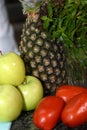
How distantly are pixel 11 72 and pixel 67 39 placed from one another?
15 cm

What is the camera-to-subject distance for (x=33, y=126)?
79 cm

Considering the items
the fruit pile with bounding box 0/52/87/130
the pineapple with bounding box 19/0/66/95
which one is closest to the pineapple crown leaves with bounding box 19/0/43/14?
the pineapple with bounding box 19/0/66/95

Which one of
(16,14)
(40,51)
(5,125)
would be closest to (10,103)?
(5,125)

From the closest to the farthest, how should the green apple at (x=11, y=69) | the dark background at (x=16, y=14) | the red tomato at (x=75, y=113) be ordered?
the red tomato at (x=75, y=113), the green apple at (x=11, y=69), the dark background at (x=16, y=14)

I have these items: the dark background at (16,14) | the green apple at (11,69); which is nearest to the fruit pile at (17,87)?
the green apple at (11,69)

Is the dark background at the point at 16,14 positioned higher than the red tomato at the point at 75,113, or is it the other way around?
the red tomato at the point at 75,113

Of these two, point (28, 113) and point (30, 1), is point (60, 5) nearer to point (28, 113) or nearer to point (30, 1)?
point (30, 1)

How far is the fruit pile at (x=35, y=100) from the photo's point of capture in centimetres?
74

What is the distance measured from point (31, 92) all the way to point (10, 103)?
7cm

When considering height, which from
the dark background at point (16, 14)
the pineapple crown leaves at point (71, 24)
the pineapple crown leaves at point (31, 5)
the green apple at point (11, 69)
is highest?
the pineapple crown leaves at point (31, 5)

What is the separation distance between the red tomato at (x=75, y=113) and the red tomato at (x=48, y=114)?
2 centimetres

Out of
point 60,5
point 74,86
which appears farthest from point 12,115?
Result: point 60,5

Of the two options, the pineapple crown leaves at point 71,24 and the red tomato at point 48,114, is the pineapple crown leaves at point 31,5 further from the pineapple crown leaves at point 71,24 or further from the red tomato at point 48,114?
the red tomato at point 48,114

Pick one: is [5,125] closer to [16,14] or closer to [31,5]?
[31,5]
